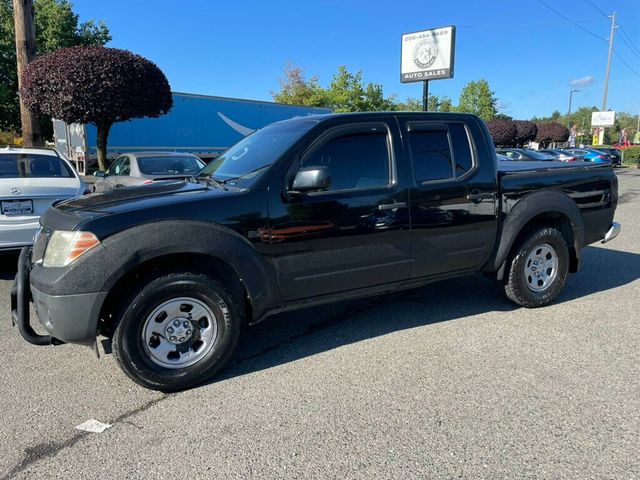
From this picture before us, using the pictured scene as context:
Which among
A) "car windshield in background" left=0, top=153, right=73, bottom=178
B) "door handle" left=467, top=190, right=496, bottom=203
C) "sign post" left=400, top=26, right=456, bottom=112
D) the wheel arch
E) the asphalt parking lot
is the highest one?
"sign post" left=400, top=26, right=456, bottom=112

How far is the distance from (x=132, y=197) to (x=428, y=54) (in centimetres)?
1855

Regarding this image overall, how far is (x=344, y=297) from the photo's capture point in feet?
12.5

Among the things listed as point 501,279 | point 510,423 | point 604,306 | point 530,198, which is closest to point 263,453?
point 510,423

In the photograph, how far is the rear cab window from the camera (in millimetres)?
4020

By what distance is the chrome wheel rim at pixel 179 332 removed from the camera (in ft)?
10.4

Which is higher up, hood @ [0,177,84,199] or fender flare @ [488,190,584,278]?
hood @ [0,177,84,199]

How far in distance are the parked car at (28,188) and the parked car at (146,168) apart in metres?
3.05

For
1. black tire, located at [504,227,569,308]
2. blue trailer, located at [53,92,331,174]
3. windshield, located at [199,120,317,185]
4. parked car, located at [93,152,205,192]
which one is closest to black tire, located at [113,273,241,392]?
→ windshield, located at [199,120,317,185]

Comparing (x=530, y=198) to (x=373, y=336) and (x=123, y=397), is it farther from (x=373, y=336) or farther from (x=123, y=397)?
(x=123, y=397)

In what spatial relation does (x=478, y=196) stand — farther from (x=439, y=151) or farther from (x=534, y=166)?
(x=534, y=166)

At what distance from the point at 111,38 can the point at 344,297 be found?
1320 inches

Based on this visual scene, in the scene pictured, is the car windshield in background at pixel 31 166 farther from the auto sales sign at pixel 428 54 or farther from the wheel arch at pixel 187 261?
the auto sales sign at pixel 428 54

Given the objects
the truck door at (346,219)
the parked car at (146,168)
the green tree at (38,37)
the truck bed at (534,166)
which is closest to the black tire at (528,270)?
the truck bed at (534,166)

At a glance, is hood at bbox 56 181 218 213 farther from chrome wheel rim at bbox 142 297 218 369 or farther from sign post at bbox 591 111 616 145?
sign post at bbox 591 111 616 145
